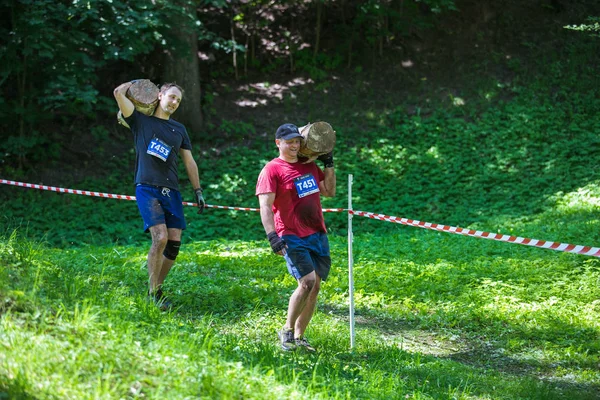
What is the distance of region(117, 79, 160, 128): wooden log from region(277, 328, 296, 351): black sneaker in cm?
248

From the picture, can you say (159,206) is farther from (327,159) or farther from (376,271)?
(376,271)

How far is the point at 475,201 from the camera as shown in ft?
42.6

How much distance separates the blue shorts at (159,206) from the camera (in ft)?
20.5

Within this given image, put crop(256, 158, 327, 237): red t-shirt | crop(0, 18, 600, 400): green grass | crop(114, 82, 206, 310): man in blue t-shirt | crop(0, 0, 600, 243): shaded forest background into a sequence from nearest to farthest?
crop(0, 18, 600, 400): green grass < crop(256, 158, 327, 237): red t-shirt < crop(114, 82, 206, 310): man in blue t-shirt < crop(0, 0, 600, 243): shaded forest background

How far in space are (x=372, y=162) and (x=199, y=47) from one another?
6.40 metres

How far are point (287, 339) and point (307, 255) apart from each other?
2.31ft

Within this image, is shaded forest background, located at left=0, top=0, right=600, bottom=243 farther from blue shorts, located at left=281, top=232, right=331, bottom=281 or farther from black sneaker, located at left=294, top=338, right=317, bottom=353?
black sneaker, located at left=294, top=338, right=317, bottom=353

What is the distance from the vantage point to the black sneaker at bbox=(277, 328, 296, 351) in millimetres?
5449

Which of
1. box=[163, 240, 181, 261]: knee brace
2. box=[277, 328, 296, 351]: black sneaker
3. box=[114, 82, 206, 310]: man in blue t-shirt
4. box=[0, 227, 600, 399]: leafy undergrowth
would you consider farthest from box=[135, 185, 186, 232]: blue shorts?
box=[277, 328, 296, 351]: black sneaker

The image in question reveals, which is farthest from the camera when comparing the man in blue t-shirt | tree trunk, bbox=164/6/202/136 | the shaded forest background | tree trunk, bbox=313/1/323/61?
tree trunk, bbox=313/1/323/61

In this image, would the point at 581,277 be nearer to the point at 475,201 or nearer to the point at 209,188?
the point at 475,201

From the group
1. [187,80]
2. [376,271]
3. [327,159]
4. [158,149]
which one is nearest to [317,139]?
[327,159]

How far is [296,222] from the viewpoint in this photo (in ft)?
18.5

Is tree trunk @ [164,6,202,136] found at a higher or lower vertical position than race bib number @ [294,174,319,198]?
higher
